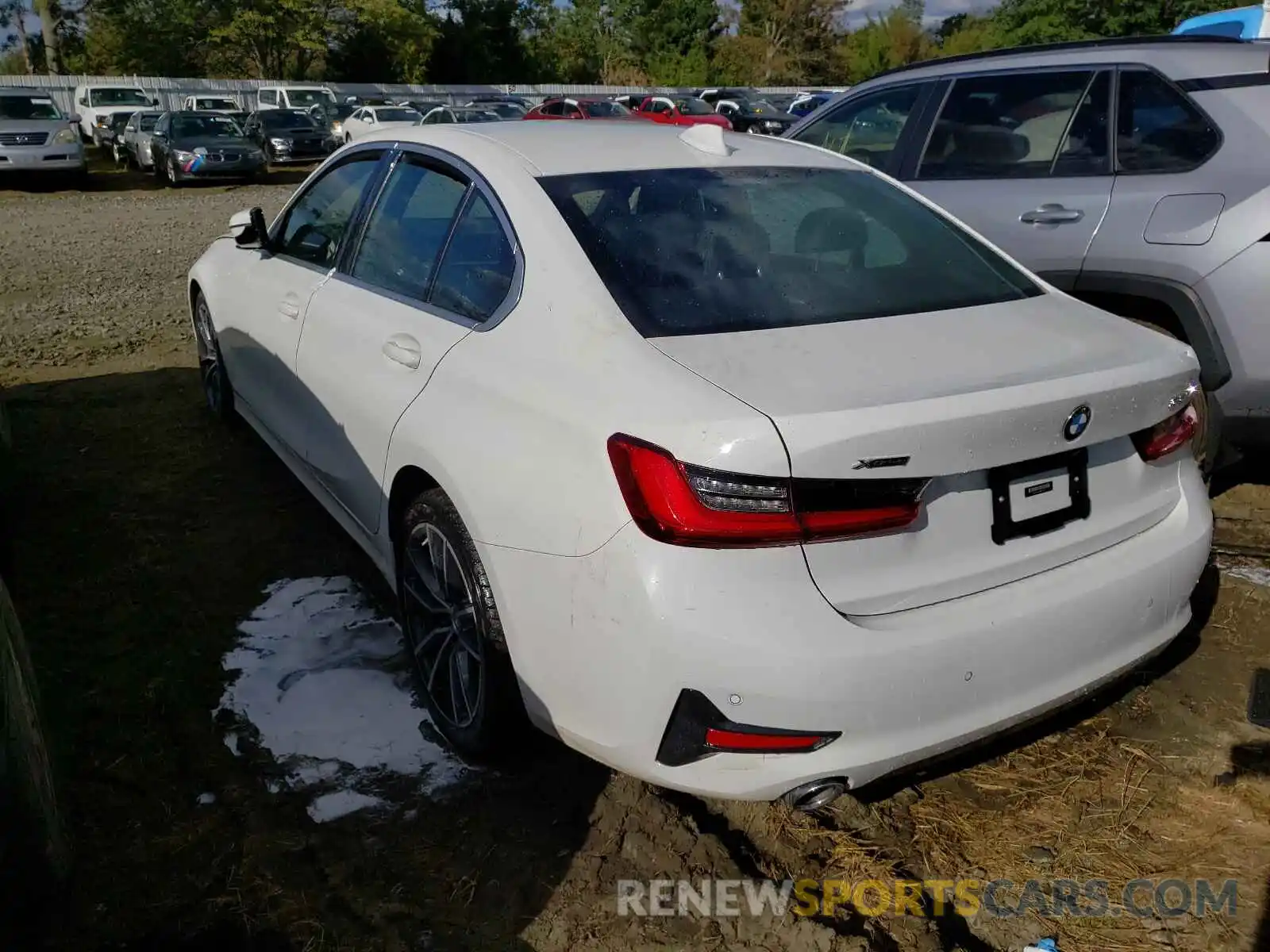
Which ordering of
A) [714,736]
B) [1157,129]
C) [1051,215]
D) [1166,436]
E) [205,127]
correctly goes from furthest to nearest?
[205,127], [1051,215], [1157,129], [1166,436], [714,736]

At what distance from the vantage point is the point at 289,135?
24672 millimetres

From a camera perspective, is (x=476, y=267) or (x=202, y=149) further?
(x=202, y=149)

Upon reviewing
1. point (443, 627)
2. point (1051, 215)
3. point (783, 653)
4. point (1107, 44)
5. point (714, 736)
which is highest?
point (1107, 44)

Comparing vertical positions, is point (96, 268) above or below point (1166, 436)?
below

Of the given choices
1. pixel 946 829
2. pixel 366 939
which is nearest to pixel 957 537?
pixel 946 829

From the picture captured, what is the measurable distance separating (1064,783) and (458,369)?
1.95 meters

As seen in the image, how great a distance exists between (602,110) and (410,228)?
23.9 metres

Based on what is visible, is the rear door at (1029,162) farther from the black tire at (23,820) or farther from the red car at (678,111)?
the red car at (678,111)

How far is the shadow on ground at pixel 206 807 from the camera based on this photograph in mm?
2396

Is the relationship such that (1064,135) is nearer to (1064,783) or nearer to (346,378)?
(1064,783)

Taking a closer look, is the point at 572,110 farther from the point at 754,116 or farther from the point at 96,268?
the point at 96,268

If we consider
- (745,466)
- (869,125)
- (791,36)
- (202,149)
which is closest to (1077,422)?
(745,466)

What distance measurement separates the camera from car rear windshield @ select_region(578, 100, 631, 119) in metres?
24.9

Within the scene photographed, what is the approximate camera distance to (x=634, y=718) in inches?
85.2
